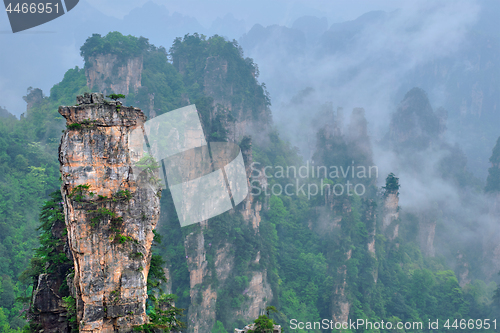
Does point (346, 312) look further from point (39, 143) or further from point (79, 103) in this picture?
point (39, 143)

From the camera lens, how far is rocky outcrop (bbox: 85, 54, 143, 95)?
41.5 m

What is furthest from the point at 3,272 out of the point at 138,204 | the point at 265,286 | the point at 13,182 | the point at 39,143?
the point at 265,286

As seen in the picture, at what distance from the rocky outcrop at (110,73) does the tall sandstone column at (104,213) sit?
112 feet

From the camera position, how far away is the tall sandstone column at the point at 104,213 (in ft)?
33.6

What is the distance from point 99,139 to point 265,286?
29155 mm

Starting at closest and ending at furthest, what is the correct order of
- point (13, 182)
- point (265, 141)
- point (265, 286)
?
point (13, 182), point (265, 286), point (265, 141)

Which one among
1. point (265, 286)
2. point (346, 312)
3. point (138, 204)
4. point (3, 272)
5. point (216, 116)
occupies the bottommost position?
point (346, 312)

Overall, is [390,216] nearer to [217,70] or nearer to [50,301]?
[217,70]

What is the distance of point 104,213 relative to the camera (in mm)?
10375

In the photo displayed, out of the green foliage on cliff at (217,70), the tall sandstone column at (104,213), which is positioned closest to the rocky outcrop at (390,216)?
the green foliage on cliff at (217,70)

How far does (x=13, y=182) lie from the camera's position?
29.5m

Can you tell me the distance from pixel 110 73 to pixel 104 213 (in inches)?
1460

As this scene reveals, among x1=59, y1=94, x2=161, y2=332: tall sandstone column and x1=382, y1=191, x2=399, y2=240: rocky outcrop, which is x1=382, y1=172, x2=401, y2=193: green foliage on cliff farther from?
x1=59, y1=94, x2=161, y2=332: tall sandstone column

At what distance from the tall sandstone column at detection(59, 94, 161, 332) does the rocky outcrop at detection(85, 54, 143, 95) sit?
3399cm
